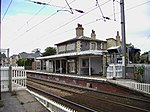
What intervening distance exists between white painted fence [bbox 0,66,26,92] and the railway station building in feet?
Result: 49.2

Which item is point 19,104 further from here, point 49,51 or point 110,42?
point 49,51

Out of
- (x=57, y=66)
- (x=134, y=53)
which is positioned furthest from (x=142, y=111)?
(x=57, y=66)

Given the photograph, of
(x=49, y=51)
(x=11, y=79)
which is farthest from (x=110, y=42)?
(x=49, y=51)

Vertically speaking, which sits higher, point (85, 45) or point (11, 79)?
point (85, 45)

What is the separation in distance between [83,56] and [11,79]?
19.1m

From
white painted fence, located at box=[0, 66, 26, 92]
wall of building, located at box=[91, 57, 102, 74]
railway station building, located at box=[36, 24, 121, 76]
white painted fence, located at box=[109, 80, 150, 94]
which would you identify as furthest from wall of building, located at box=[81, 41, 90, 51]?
white painted fence, located at box=[0, 66, 26, 92]

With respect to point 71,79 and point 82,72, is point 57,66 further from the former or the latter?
point 71,79

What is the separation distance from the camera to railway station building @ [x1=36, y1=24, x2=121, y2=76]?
25561 millimetres

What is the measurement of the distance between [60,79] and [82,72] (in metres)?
3.64

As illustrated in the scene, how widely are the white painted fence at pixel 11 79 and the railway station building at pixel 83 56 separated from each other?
15003 millimetres

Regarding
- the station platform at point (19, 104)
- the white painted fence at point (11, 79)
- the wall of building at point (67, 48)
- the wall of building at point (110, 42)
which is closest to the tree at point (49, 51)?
the wall of building at point (67, 48)

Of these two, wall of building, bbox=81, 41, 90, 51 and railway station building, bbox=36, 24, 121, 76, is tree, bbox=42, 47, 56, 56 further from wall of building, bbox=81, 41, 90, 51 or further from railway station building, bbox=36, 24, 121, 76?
wall of building, bbox=81, 41, 90, 51

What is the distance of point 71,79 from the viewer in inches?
891

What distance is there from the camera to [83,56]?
27531 mm
